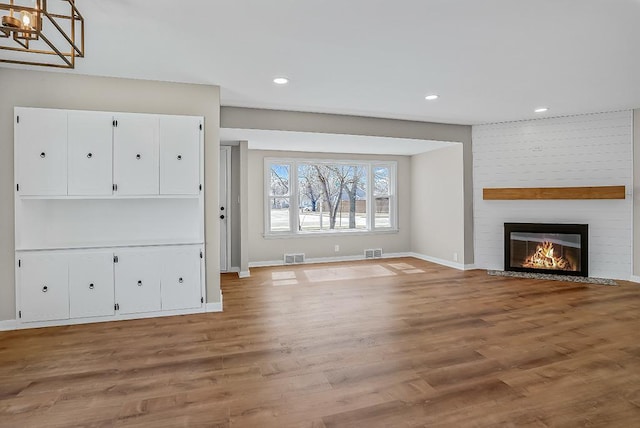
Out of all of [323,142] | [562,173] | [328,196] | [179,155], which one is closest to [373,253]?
[328,196]

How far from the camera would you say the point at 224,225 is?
246 inches

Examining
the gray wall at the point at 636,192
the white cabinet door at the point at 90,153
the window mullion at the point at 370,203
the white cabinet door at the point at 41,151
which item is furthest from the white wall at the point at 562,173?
the white cabinet door at the point at 41,151

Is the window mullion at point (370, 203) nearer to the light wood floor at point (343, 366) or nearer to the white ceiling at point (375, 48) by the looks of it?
the white ceiling at point (375, 48)

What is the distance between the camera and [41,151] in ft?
11.2

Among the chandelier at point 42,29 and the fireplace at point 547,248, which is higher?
the chandelier at point 42,29

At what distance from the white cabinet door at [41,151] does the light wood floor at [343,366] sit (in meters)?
1.44

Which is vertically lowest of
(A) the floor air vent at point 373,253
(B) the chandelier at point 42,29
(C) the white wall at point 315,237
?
(A) the floor air vent at point 373,253

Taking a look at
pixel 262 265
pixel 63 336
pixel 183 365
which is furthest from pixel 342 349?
pixel 262 265

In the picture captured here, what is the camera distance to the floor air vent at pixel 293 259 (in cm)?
688

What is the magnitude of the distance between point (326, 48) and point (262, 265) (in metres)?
4.61

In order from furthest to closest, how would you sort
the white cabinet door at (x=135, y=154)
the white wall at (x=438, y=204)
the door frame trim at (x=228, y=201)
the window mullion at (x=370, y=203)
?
1. the window mullion at (x=370, y=203)
2. the white wall at (x=438, y=204)
3. the door frame trim at (x=228, y=201)
4. the white cabinet door at (x=135, y=154)

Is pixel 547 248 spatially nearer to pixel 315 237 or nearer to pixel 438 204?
pixel 438 204

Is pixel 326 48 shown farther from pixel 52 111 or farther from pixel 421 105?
pixel 52 111

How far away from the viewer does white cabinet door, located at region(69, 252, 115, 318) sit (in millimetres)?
3545
